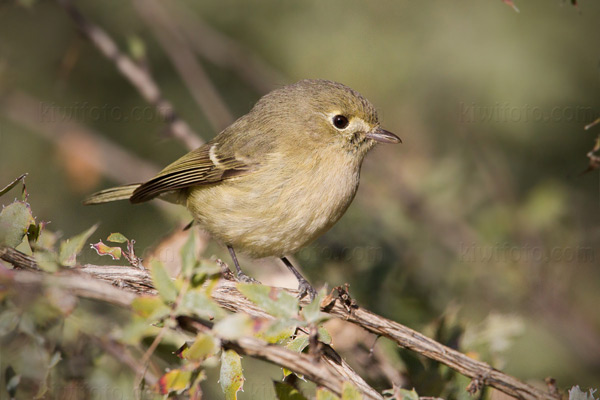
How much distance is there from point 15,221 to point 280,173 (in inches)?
57.3

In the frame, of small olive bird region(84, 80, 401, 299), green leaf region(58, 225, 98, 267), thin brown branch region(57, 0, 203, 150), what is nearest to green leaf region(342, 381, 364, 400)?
green leaf region(58, 225, 98, 267)

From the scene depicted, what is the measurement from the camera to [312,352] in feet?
5.20

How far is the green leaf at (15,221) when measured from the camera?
1.83 meters

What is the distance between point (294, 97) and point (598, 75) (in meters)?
2.64

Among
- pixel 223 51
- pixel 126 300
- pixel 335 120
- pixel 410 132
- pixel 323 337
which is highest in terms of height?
pixel 410 132

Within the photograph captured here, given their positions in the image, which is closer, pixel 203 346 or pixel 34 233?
pixel 203 346

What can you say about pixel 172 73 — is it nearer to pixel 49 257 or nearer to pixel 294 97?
pixel 294 97

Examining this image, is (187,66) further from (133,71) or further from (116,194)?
(116,194)

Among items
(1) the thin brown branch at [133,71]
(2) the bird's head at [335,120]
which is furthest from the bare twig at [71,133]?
(2) the bird's head at [335,120]

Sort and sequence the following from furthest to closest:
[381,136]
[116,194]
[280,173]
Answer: [116,194] < [381,136] < [280,173]

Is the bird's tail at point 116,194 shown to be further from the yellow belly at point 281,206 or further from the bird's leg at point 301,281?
the bird's leg at point 301,281

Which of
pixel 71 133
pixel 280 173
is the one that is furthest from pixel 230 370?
pixel 71 133

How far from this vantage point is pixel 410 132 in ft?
16.8

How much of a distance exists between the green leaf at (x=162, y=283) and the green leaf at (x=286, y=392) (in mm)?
401
